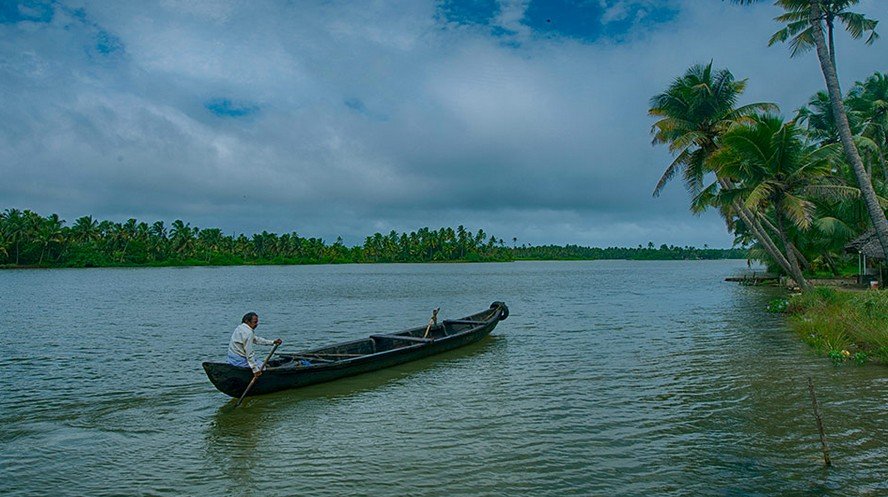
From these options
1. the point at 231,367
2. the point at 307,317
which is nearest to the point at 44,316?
the point at 307,317

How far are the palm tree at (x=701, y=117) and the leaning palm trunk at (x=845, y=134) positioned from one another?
5.88m

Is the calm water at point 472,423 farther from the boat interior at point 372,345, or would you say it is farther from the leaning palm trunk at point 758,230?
the leaning palm trunk at point 758,230

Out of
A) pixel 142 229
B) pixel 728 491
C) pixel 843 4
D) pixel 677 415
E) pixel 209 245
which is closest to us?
pixel 728 491

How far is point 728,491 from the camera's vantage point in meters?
6.95

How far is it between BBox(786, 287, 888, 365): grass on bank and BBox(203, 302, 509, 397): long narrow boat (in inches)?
376

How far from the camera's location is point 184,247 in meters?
112

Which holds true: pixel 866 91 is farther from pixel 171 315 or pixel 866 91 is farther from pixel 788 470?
pixel 171 315

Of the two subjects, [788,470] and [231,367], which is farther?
[231,367]

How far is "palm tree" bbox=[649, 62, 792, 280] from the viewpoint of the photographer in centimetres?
2553

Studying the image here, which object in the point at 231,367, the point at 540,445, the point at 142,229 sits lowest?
the point at 540,445

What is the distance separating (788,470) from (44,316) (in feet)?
104

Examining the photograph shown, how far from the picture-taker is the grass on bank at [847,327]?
13.8 metres

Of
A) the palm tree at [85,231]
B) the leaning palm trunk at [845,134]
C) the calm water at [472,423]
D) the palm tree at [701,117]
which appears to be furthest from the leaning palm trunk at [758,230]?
the palm tree at [85,231]

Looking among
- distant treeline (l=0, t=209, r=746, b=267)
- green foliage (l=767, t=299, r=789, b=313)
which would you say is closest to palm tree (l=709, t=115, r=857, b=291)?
green foliage (l=767, t=299, r=789, b=313)
